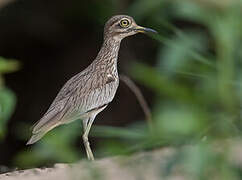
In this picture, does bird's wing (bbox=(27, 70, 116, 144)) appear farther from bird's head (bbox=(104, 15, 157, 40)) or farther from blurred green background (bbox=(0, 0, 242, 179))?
bird's head (bbox=(104, 15, 157, 40))

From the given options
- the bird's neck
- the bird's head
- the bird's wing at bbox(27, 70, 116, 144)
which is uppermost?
the bird's head

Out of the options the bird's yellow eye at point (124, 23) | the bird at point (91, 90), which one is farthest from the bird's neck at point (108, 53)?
the bird's yellow eye at point (124, 23)

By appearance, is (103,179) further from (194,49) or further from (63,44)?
(63,44)

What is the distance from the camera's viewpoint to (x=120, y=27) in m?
4.48

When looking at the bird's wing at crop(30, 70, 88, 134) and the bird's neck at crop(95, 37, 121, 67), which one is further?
the bird's neck at crop(95, 37, 121, 67)

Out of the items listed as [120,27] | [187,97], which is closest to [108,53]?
[120,27]

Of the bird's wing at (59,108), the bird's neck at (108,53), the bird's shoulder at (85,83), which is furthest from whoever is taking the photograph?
the bird's neck at (108,53)

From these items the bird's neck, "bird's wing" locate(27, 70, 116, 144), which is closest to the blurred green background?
"bird's wing" locate(27, 70, 116, 144)

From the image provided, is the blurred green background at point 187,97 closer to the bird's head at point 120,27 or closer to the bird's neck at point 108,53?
the bird's head at point 120,27

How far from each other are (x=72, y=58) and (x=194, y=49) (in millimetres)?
8109

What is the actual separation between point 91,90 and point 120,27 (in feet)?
1.23

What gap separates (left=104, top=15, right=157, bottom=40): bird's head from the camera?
4.44 metres

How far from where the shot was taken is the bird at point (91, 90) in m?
4.25

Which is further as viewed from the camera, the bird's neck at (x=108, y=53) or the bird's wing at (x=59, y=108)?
the bird's neck at (x=108, y=53)
